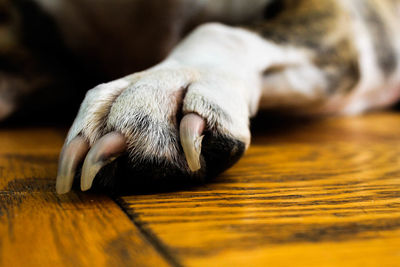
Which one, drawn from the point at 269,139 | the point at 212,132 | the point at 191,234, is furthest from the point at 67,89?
the point at 191,234

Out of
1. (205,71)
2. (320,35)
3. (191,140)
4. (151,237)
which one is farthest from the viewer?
(320,35)

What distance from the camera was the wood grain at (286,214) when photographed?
0.32 metres

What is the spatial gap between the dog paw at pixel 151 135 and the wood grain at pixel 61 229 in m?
0.03

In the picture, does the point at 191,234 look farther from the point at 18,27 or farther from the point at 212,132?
the point at 18,27

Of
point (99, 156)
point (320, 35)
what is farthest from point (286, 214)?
point (320, 35)

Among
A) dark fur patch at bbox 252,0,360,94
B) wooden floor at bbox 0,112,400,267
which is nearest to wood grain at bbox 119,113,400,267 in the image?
wooden floor at bbox 0,112,400,267

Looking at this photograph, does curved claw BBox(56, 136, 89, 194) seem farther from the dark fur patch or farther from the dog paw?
the dark fur patch

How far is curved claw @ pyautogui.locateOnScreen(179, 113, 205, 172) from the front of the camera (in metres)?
0.44

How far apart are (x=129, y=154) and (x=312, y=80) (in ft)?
1.72

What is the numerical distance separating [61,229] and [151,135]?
13cm

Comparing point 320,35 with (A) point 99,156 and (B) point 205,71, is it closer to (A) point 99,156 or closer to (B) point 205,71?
(B) point 205,71

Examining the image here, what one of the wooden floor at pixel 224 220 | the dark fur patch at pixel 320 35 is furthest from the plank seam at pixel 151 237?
the dark fur patch at pixel 320 35

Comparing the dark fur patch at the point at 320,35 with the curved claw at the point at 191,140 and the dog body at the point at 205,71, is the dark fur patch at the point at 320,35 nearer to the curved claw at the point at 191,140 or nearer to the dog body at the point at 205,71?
the dog body at the point at 205,71

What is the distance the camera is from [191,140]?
0.45 metres
